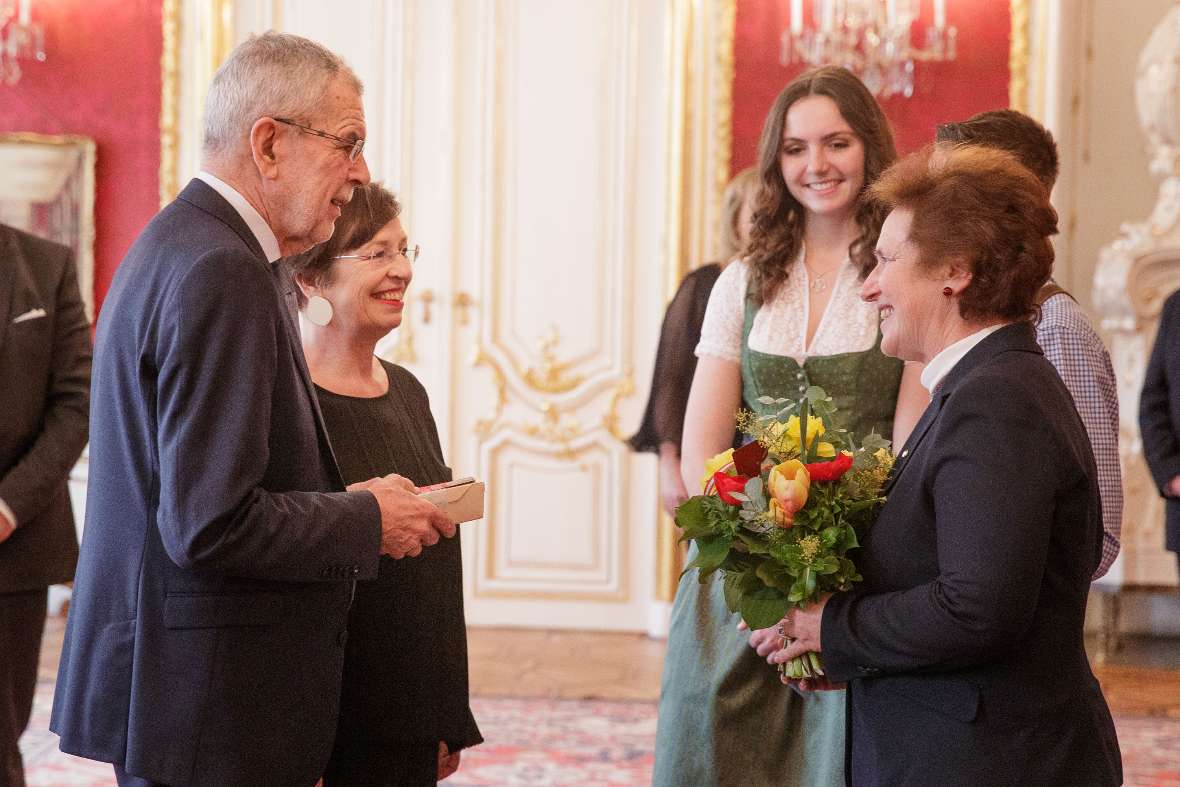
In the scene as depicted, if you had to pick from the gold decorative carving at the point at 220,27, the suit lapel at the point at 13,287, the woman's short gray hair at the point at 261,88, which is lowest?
the suit lapel at the point at 13,287

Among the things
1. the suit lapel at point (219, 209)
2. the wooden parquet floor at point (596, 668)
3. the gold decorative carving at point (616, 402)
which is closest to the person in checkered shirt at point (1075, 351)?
the suit lapel at point (219, 209)

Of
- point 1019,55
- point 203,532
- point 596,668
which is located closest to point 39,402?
point 203,532

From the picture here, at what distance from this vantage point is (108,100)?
684cm

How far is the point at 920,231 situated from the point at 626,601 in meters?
5.01

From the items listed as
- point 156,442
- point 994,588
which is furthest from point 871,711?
point 156,442

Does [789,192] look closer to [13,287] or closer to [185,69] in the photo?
[13,287]

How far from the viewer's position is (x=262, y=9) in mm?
6816

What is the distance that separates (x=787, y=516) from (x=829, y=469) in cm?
10

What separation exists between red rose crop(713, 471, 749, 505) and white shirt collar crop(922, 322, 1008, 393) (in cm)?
30

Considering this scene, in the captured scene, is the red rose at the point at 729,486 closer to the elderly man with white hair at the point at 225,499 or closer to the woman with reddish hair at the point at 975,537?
the woman with reddish hair at the point at 975,537

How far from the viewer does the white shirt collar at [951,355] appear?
1846 mm

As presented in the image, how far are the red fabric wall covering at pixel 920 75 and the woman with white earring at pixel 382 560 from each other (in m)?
4.36

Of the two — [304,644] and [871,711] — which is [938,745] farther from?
[304,644]

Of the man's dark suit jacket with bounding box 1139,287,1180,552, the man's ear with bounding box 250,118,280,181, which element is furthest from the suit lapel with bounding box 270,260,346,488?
the man's dark suit jacket with bounding box 1139,287,1180,552
